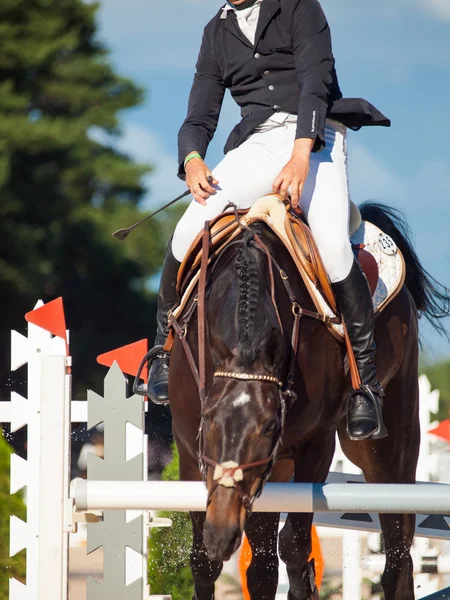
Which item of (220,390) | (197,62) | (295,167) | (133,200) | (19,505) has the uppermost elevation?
(133,200)

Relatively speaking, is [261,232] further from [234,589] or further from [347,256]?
[234,589]

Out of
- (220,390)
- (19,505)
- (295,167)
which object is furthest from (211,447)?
(19,505)

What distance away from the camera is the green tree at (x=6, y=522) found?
19.4ft

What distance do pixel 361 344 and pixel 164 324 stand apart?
32.7 inches

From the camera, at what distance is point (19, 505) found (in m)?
6.08

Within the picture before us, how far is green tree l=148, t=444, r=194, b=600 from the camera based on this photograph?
6.23 metres

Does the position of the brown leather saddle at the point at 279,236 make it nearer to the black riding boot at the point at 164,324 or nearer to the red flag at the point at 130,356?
the black riding boot at the point at 164,324

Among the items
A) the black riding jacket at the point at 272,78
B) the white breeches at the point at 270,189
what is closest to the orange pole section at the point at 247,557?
the white breeches at the point at 270,189

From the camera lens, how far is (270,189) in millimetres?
3838

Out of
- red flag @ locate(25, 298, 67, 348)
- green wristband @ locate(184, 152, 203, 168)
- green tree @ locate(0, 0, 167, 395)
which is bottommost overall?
green wristband @ locate(184, 152, 203, 168)

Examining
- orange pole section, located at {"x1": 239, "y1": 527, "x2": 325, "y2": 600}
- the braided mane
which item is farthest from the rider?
orange pole section, located at {"x1": 239, "y1": 527, "x2": 325, "y2": 600}

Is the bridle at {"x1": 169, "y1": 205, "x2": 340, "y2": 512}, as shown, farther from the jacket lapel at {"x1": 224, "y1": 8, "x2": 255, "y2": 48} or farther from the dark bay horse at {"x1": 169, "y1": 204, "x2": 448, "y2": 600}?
the jacket lapel at {"x1": 224, "y1": 8, "x2": 255, "y2": 48}

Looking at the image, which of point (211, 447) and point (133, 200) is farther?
point (133, 200)

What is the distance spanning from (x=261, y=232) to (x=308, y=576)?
1317 millimetres
